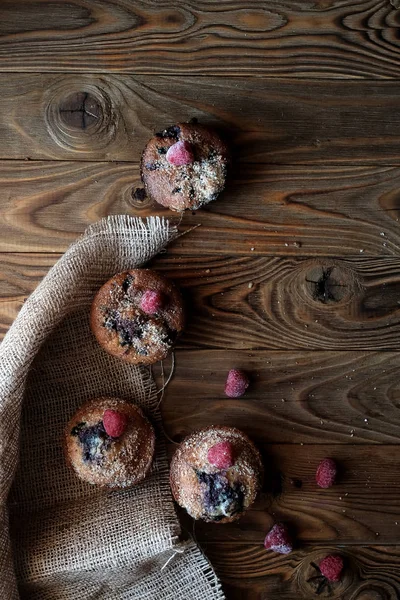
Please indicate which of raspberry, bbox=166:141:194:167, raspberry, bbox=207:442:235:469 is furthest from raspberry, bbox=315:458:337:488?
raspberry, bbox=166:141:194:167

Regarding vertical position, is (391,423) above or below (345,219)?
below

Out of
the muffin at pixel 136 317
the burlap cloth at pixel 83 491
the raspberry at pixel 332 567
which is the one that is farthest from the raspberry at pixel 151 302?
the raspberry at pixel 332 567

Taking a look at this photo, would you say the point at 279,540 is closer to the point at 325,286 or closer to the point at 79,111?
the point at 325,286

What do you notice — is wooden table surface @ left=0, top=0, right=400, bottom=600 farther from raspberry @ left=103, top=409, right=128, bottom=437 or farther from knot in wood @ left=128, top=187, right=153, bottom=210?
raspberry @ left=103, top=409, right=128, bottom=437

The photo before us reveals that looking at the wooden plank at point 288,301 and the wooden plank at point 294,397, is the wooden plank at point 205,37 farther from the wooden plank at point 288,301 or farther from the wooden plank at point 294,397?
the wooden plank at point 294,397

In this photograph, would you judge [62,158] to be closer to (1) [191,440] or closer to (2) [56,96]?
(2) [56,96]

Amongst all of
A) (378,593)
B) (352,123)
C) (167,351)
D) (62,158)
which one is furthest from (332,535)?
(62,158)
